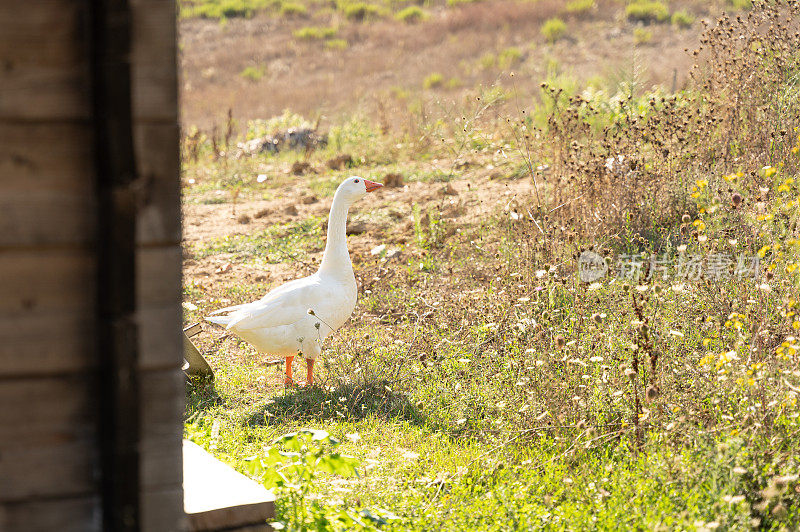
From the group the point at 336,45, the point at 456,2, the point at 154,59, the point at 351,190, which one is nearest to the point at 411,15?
the point at 456,2

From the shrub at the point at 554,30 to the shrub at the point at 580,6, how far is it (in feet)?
5.26

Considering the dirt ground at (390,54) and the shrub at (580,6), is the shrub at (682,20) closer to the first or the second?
the dirt ground at (390,54)

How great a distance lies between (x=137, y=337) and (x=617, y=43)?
2447cm

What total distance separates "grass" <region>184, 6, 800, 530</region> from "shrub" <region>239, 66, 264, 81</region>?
59.7 ft

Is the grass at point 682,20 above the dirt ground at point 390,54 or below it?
above

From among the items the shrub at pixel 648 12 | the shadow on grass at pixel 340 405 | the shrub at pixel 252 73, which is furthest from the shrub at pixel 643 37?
the shadow on grass at pixel 340 405

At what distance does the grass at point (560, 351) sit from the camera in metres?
3.08

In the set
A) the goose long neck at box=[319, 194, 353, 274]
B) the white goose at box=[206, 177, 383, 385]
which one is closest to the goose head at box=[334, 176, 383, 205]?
the goose long neck at box=[319, 194, 353, 274]

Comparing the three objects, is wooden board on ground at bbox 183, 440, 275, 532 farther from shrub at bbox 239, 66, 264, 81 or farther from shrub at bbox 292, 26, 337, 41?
shrub at bbox 292, 26, 337, 41

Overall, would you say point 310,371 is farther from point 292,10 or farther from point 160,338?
point 292,10

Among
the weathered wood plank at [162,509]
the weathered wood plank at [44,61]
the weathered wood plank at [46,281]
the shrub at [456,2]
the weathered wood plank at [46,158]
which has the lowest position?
the weathered wood plank at [162,509]

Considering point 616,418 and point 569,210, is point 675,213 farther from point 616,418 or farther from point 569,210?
point 616,418

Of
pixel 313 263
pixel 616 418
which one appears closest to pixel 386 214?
pixel 313 263

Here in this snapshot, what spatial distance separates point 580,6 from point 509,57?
6.09 meters
